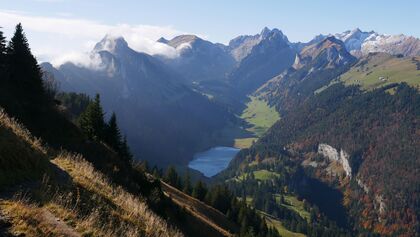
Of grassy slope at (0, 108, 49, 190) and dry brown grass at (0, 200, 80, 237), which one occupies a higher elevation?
grassy slope at (0, 108, 49, 190)

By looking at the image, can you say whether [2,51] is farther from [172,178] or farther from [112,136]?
[172,178]

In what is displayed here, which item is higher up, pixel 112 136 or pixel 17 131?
pixel 17 131

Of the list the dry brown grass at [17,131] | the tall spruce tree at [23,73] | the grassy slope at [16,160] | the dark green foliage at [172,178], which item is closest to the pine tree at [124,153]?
the tall spruce tree at [23,73]

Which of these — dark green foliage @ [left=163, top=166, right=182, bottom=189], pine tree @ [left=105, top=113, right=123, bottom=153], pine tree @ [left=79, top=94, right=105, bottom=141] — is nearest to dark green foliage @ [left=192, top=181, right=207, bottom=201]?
→ dark green foliage @ [left=163, top=166, right=182, bottom=189]

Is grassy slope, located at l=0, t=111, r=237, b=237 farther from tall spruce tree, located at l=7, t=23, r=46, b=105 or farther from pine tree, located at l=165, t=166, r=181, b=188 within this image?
pine tree, located at l=165, t=166, r=181, b=188

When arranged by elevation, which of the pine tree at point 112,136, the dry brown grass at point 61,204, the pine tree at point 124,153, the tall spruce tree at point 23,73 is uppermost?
the tall spruce tree at point 23,73

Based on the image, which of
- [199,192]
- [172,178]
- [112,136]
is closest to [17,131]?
[112,136]

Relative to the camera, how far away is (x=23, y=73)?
50.0 m

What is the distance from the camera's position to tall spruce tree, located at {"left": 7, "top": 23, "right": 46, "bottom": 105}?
47.8 meters

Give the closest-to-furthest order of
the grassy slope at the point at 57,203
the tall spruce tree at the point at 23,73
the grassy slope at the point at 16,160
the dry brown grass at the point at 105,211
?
the grassy slope at the point at 57,203
the dry brown grass at the point at 105,211
the grassy slope at the point at 16,160
the tall spruce tree at the point at 23,73

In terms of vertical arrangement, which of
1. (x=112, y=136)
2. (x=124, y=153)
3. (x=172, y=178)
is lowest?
(x=172, y=178)

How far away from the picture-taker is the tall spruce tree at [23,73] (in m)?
47.8

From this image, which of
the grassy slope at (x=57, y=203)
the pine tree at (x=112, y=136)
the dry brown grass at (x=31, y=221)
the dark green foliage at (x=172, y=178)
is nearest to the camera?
the dry brown grass at (x=31, y=221)

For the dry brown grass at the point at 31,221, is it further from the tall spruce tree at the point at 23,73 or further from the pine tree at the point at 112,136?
the pine tree at the point at 112,136
